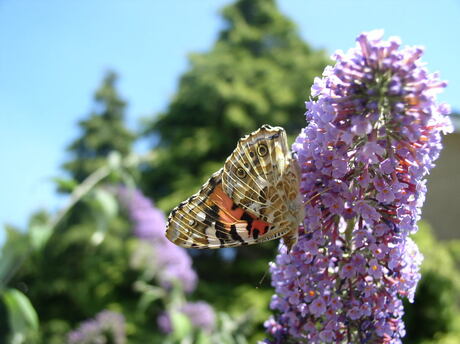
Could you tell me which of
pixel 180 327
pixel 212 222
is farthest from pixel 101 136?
pixel 212 222

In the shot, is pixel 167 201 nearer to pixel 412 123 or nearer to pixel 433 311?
Answer: pixel 433 311

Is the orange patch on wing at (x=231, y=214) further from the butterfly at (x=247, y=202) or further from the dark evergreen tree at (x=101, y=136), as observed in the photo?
the dark evergreen tree at (x=101, y=136)

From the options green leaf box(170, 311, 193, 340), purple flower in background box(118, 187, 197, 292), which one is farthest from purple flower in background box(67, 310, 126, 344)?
green leaf box(170, 311, 193, 340)

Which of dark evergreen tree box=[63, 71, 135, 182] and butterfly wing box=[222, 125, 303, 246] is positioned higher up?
dark evergreen tree box=[63, 71, 135, 182]

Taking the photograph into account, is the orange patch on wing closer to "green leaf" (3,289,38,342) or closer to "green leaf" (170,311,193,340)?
"green leaf" (3,289,38,342)

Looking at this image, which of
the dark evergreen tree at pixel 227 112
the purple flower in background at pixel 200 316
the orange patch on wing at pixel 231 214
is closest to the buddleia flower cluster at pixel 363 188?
the orange patch on wing at pixel 231 214

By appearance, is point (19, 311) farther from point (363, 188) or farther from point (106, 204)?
point (363, 188)

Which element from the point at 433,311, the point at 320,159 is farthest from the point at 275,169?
the point at 433,311
